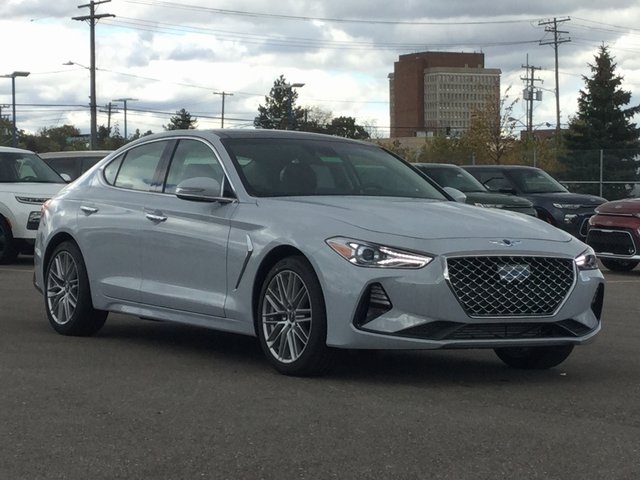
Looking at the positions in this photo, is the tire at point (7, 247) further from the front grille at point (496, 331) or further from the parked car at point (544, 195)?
the front grille at point (496, 331)

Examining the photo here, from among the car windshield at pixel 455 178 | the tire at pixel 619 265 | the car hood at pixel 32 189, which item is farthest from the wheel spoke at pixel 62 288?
the car windshield at pixel 455 178

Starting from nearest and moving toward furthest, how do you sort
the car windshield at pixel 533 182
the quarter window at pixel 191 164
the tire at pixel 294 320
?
the tire at pixel 294 320 → the quarter window at pixel 191 164 → the car windshield at pixel 533 182

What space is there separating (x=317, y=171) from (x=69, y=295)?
2.30 meters

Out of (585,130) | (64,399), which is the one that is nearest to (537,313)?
(64,399)

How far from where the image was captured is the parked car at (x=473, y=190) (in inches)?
850

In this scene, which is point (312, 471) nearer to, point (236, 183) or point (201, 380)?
point (201, 380)

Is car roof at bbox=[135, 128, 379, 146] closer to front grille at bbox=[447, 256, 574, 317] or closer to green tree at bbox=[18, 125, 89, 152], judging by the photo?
front grille at bbox=[447, 256, 574, 317]

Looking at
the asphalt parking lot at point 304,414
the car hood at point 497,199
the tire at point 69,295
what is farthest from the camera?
the car hood at point 497,199

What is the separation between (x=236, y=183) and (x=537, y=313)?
83.4 inches

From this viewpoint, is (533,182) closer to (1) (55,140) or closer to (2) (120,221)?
(2) (120,221)

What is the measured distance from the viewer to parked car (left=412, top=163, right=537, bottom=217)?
21.6 metres

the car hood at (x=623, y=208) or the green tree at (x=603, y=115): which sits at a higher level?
the green tree at (x=603, y=115)

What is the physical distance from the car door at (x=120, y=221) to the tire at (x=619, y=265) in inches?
Result: 372

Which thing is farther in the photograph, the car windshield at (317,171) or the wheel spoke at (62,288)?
the wheel spoke at (62,288)
